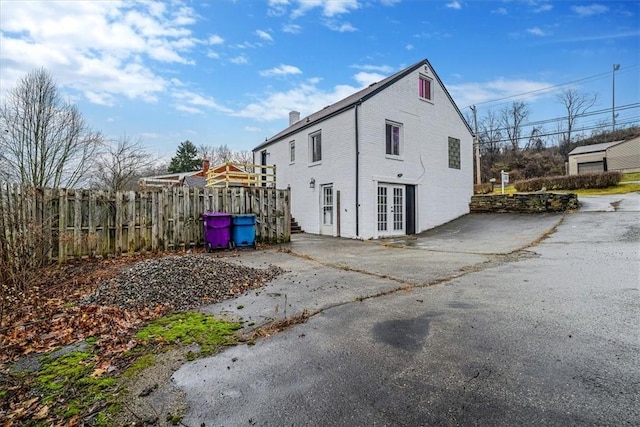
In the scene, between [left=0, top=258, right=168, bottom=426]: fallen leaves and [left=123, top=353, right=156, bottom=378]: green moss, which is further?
[left=123, top=353, right=156, bottom=378]: green moss

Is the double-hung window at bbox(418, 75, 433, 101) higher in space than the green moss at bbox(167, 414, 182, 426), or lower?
higher

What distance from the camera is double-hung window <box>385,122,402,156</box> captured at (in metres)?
13.6

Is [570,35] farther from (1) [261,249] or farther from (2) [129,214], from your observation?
(2) [129,214]

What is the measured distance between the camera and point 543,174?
3247 centimetres

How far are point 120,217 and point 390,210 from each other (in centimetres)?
1002

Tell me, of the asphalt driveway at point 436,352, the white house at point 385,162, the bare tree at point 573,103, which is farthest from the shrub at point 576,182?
the bare tree at point 573,103

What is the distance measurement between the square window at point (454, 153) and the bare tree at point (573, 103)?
32.7 m

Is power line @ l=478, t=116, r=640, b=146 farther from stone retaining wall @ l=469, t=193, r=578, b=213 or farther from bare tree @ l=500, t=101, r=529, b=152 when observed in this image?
stone retaining wall @ l=469, t=193, r=578, b=213

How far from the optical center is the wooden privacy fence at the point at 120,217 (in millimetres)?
6629

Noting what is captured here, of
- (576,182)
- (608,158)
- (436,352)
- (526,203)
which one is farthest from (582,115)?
(436,352)

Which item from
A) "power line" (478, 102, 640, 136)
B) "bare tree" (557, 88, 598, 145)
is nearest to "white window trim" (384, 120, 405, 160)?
"power line" (478, 102, 640, 136)

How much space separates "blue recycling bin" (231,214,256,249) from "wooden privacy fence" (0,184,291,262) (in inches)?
28.2

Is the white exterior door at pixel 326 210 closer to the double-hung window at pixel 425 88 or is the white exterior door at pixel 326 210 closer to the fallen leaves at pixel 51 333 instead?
the double-hung window at pixel 425 88

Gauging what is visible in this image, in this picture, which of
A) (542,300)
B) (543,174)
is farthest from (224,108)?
(543,174)
